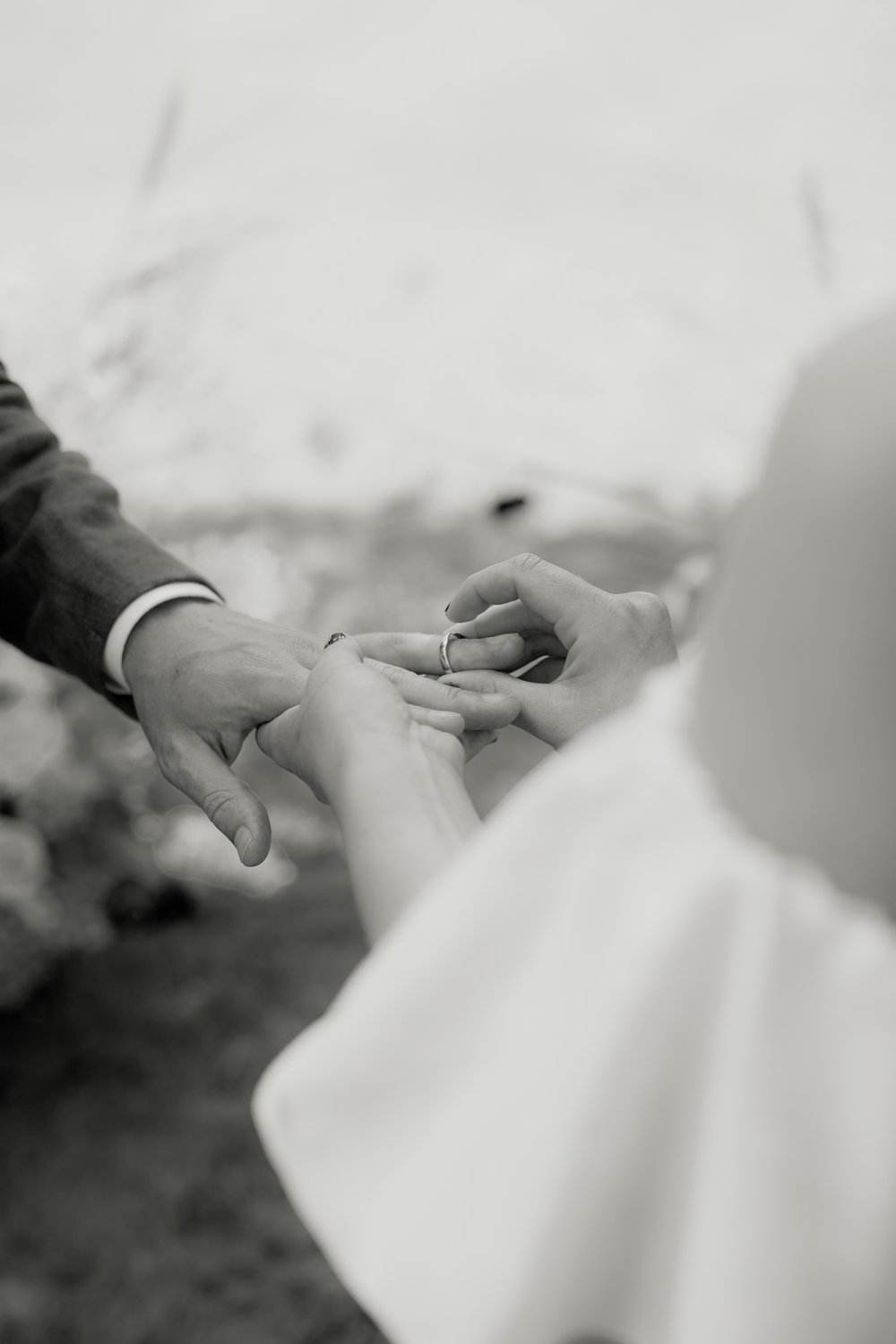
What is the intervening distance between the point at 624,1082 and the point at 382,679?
0.45 meters

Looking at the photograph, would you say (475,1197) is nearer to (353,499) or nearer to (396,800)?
(396,800)

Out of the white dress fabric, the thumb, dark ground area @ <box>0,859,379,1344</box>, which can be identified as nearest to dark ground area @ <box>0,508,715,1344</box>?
dark ground area @ <box>0,859,379,1344</box>

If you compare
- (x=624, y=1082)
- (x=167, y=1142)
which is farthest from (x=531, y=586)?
(x=167, y=1142)

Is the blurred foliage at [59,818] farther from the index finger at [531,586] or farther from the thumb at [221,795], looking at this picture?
the index finger at [531,586]

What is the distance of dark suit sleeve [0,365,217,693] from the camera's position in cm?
115

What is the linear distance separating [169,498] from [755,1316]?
1.83 m

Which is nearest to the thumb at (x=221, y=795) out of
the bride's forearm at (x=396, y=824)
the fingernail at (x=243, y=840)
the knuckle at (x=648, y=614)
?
the fingernail at (x=243, y=840)

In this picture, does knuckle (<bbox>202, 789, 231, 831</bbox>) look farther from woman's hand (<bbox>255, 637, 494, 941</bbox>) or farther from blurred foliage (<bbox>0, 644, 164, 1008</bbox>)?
blurred foliage (<bbox>0, 644, 164, 1008</bbox>)

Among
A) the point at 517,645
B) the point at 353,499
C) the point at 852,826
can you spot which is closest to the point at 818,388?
the point at 852,826

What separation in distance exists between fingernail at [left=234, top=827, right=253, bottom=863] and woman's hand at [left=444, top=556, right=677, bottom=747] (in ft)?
0.72

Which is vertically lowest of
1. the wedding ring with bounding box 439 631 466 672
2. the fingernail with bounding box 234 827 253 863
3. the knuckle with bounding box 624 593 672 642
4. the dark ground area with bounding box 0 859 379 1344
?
the dark ground area with bounding box 0 859 379 1344

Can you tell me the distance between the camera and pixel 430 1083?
53 cm

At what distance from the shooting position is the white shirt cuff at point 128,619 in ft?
3.74

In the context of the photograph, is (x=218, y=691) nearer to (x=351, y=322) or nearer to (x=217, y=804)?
(x=217, y=804)
